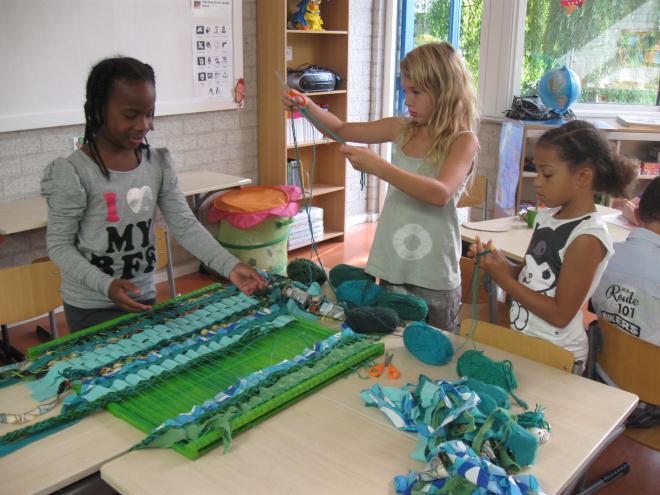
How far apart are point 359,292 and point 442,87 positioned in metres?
0.63

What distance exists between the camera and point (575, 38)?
15.2 feet

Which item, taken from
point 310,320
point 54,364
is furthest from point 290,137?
point 54,364

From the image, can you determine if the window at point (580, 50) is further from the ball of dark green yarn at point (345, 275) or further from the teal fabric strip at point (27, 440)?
the teal fabric strip at point (27, 440)

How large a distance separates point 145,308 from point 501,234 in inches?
65.6

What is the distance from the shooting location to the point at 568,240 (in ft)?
5.27

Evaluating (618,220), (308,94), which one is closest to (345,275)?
(618,220)

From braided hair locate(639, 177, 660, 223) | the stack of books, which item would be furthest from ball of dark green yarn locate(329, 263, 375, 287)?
the stack of books

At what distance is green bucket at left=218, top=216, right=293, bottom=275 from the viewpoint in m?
3.77

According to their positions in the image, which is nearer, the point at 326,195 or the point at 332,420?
the point at 332,420

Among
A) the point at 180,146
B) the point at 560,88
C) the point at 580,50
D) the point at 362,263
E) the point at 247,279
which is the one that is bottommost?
the point at 362,263

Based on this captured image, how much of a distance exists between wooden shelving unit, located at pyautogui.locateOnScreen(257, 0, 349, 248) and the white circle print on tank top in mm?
2306

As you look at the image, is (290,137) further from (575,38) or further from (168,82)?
(575,38)

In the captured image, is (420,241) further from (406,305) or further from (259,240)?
(259,240)

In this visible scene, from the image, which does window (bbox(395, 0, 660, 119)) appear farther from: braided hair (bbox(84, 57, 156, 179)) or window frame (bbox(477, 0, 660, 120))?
braided hair (bbox(84, 57, 156, 179))
